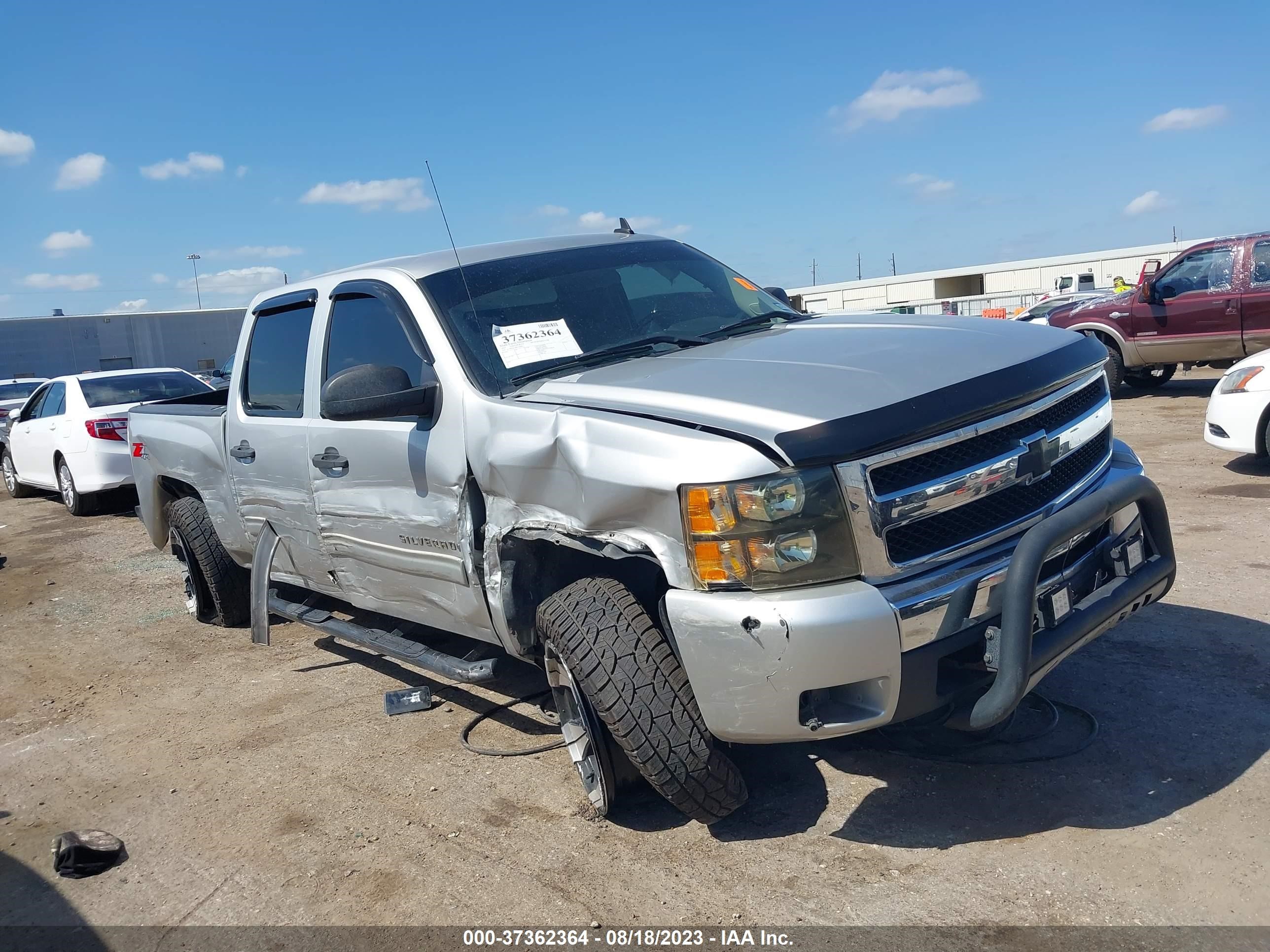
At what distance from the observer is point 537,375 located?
3625 millimetres

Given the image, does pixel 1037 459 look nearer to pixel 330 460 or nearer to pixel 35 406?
pixel 330 460

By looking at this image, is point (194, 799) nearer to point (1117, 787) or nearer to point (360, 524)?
point (360, 524)

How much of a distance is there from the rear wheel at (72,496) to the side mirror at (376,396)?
30.3ft

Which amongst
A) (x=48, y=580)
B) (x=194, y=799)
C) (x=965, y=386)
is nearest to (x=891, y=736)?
(x=965, y=386)

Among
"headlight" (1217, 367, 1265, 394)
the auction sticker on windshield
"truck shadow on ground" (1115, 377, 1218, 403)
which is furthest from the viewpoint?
"truck shadow on ground" (1115, 377, 1218, 403)

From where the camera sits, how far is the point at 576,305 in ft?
13.2

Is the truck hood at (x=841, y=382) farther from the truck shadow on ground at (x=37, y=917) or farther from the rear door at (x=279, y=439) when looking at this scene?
the truck shadow on ground at (x=37, y=917)

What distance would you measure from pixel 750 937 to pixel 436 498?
181 cm

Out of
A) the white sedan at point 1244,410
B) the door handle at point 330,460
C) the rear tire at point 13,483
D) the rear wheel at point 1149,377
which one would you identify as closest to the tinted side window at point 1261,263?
the rear wheel at point 1149,377

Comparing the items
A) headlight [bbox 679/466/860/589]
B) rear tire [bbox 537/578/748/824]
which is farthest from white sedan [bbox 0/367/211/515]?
headlight [bbox 679/466/860/589]

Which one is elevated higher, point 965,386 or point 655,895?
point 965,386

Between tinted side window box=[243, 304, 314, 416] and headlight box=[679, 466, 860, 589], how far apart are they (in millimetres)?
2570

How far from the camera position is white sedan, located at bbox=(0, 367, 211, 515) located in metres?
11.1

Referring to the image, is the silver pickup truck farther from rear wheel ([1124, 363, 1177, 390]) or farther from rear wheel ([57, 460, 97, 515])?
rear wheel ([1124, 363, 1177, 390])
